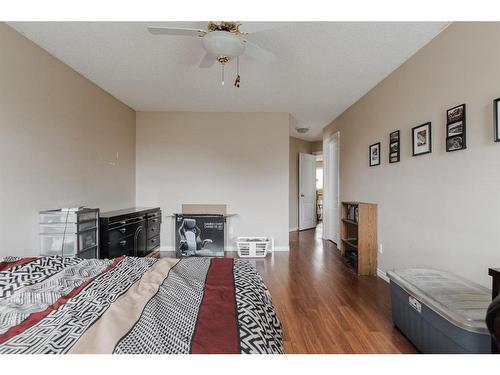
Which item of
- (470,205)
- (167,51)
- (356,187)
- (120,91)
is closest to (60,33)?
(167,51)

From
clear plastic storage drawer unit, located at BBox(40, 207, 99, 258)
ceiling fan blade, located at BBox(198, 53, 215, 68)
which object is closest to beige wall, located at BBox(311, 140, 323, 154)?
ceiling fan blade, located at BBox(198, 53, 215, 68)

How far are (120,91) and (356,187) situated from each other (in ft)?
12.6

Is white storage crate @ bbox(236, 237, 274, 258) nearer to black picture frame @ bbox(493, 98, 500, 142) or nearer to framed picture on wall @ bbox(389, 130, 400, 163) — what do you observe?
framed picture on wall @ bbox(389, 130, 400, 163)

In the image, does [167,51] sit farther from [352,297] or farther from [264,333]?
[352,297]

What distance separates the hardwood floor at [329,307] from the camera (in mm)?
1865

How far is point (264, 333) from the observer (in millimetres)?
961

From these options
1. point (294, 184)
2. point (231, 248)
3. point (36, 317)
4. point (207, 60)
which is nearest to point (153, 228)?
point (231, 248)

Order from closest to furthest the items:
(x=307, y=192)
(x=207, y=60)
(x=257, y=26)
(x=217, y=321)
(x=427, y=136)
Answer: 1. (x=217, y=321)
2. (x=257, y=26)
3. (x=207, y=60)
4. (x=427, y=136)
5. (x=307, y=192)

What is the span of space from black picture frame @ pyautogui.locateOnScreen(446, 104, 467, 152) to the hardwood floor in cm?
154

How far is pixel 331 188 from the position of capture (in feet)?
18.4

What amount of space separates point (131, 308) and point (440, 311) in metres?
1.67

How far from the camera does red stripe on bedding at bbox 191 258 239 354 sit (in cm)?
79

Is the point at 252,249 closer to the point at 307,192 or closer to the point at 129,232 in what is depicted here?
the point at 129,232
